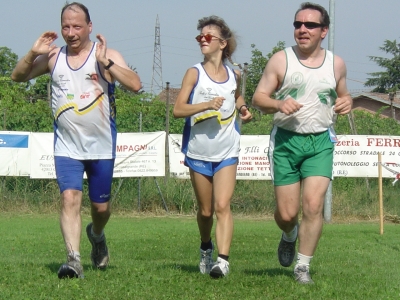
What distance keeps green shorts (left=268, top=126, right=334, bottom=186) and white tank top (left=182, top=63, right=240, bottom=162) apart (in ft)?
1.60

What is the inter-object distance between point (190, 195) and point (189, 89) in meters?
12.8

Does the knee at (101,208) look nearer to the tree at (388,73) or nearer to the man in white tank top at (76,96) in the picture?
the man in white tank top at (76,96)

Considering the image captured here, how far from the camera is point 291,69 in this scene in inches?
279

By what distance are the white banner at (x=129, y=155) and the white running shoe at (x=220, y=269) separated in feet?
40.0

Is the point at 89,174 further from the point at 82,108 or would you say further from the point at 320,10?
the point at 320,10

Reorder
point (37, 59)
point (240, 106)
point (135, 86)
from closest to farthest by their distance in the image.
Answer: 1. point (135, 86)
2. point (37, 59)
3. point (240, 106)

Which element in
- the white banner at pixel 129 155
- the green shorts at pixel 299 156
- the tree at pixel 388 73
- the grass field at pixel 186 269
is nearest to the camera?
the grass field at pixel 186 269

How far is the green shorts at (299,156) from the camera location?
714 cm

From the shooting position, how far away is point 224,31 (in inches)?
315

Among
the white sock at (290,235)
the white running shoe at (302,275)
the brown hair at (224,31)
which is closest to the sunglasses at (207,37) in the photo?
the brown hair at (224,31)

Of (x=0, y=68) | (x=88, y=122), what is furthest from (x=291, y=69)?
(x=0, y=68)

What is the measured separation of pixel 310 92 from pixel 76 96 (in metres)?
2.17

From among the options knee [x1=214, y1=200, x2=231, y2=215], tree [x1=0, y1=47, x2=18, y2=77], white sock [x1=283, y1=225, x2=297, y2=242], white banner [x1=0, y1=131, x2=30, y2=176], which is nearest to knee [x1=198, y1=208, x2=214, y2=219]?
knee [x1=214, y1=200, x2=231, y2=215]

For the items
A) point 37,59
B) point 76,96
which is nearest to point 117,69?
point 76,96
